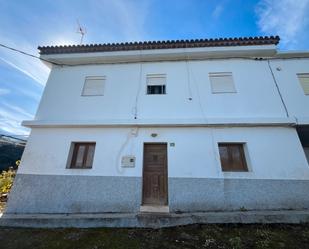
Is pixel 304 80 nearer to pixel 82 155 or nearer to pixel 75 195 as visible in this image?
pixel 82 155

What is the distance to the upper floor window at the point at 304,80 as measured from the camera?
679cm

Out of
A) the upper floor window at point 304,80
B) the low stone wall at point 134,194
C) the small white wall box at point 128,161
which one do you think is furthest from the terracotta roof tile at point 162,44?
the low stone wall at point 134,194

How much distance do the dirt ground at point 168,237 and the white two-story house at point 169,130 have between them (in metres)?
0.89

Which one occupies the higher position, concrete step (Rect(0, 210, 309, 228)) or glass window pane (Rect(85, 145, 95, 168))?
glass window pane (Rect(85, 145, 95, 168))

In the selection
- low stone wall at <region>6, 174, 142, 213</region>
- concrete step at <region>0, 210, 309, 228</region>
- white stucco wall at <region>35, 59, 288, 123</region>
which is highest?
white stucco wall at <region>35, 59, 288, 123</region>

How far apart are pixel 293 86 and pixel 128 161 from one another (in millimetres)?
8029

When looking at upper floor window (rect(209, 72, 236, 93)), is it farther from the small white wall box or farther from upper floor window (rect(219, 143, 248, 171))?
the small white wall box

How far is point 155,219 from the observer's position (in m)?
4.82

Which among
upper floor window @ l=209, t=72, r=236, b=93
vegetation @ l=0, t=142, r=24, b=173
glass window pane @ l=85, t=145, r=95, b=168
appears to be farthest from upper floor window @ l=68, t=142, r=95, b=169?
vegetation @ l=0, t=142, r=24, b=173

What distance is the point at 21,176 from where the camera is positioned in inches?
239

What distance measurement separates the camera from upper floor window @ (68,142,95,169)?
6.31m

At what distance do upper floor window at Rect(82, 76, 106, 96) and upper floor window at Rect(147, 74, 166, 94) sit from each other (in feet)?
7.42

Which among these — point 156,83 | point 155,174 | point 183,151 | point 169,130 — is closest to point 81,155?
point 155,174

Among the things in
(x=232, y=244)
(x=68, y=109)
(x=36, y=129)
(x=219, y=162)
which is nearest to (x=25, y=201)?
(x=36, y=129)
